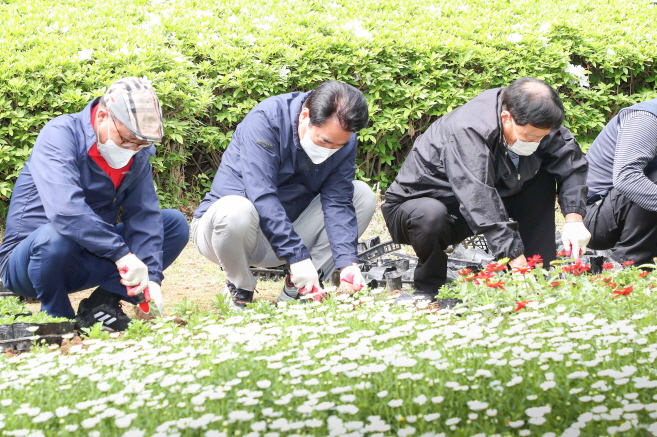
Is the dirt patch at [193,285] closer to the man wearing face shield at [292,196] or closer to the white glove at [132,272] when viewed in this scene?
the man wearing face shield at [292,196]

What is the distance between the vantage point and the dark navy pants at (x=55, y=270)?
388 centimetres

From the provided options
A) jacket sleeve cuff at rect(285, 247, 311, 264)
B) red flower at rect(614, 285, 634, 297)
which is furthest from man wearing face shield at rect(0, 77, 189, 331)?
red flower at rect(614, 285, 634, 297)

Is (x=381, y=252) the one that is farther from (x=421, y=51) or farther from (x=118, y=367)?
(x=118, y=367)

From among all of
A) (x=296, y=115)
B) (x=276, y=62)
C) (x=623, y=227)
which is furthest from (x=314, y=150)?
(x=276, y=62)

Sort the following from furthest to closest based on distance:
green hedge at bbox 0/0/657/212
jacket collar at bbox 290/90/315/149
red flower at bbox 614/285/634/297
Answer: green hedge at bbox 0/0/657/212 < jacket collar at bbox 290/90/315/149 < red flower at bbox 614/285/634/297

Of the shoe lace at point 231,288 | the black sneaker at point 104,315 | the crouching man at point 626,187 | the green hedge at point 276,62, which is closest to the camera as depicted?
the black sneaker at point 104,315

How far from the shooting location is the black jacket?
13.2ft

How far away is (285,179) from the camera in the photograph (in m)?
4.51

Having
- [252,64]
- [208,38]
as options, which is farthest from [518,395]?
[208,38]

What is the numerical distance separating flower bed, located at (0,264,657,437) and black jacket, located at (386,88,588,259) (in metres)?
0.83

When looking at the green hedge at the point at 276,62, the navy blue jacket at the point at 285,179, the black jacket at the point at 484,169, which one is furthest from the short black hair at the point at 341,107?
the green hedge at the point at 276,62

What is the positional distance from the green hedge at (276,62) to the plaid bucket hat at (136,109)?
2259mm

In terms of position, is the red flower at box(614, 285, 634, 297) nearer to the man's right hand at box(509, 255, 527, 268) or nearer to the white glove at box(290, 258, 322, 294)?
the man's right hand at box(509, 255, 527, 268)

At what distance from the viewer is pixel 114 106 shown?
381 cm
